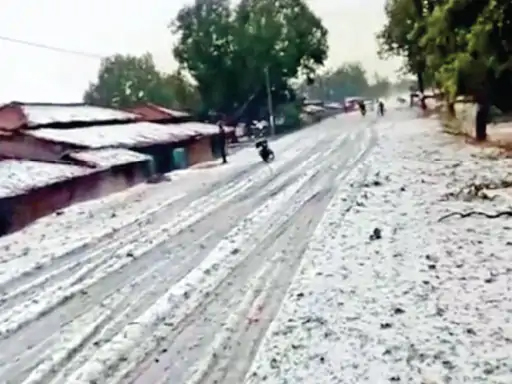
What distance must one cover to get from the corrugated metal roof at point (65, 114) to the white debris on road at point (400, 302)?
70.1ft

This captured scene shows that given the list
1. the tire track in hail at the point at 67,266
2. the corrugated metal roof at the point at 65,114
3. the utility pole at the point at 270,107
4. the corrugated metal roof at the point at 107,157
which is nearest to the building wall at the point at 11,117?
the corrugated metal roof at the point at 65,114

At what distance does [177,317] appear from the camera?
909 centimetres

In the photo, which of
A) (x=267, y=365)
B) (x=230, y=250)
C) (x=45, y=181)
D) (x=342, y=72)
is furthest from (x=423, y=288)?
(x=342, y=72)

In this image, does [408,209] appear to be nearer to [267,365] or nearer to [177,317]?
[177,317]

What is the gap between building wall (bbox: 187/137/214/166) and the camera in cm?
4025

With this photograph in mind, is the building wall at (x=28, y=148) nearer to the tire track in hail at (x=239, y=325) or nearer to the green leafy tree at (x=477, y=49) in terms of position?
the green leafy tree at (x=477, y=49)

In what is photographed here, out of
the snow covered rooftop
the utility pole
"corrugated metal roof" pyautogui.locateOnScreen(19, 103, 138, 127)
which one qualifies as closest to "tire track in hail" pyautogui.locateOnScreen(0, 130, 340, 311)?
the snow covered rooftop

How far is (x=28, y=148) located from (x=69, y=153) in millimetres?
3256

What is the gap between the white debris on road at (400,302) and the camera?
696cm

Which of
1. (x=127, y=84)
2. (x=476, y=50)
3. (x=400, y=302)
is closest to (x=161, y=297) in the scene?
(x=400, y=302)

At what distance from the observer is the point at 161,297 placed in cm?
1014

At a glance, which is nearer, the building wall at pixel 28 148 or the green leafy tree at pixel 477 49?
the green leafy tree at pixel 477 49

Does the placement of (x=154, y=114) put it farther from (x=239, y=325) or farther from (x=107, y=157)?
(x=239, y=325)

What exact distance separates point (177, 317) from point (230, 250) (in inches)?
163
